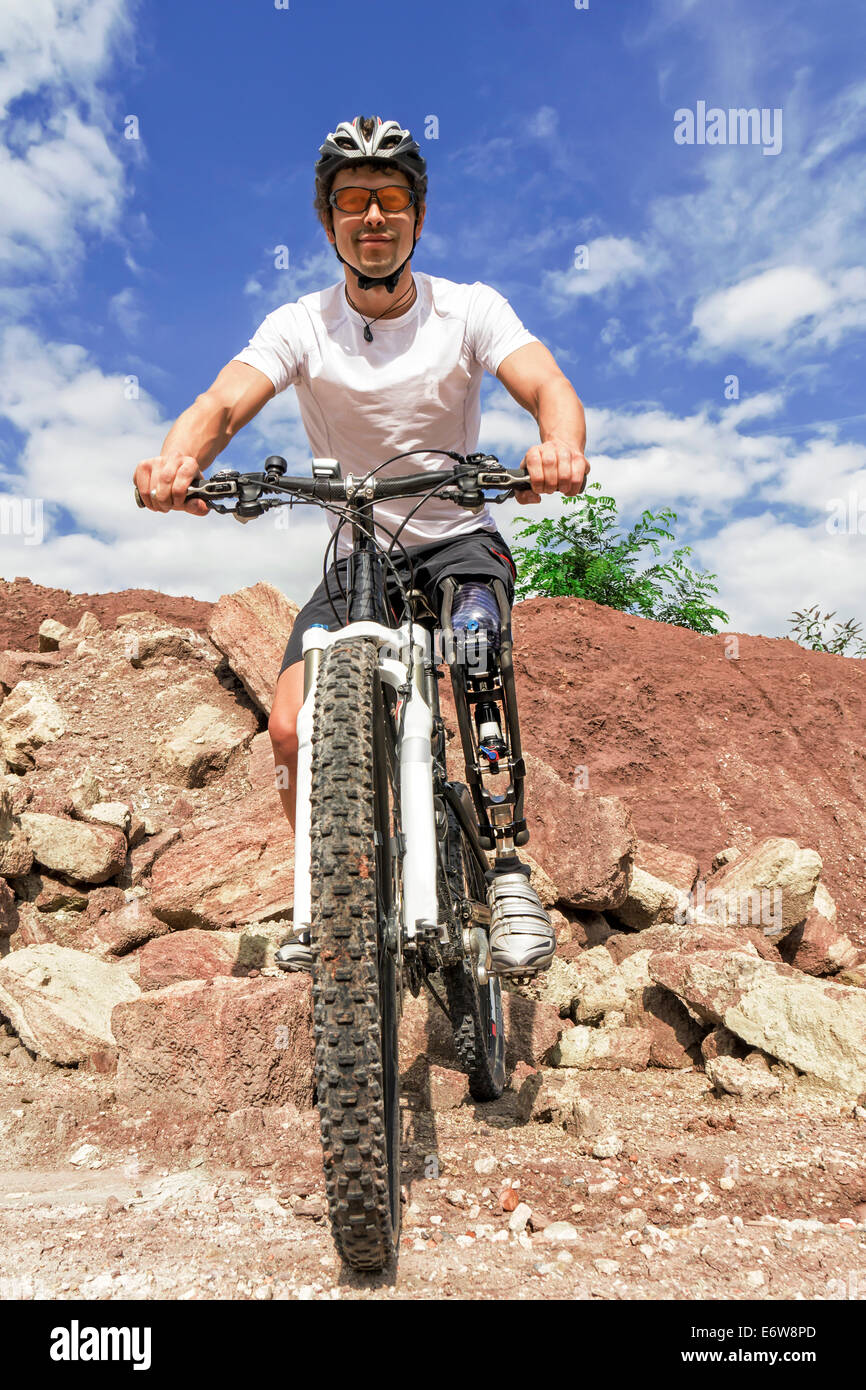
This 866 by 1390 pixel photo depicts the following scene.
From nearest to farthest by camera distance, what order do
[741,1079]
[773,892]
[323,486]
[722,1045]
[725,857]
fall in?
[323,486] → [741,1079] → [722,1045] → [773,892] → [725,857]

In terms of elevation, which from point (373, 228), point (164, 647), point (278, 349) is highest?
point (164, 647)

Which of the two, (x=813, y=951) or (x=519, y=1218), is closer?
(x=519, y=1218)

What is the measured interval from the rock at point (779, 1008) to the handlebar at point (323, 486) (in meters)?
2.72

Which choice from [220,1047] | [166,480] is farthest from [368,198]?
[220,1047]

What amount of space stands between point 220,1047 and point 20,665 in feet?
21.5

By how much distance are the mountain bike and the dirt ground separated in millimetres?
363

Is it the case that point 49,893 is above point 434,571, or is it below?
below

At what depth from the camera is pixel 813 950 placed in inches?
227

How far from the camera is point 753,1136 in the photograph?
324cm

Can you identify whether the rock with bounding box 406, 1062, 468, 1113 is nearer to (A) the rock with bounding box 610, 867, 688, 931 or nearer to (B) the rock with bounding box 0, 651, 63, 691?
(A) the rock with bounding box 610, 867, 688, 931

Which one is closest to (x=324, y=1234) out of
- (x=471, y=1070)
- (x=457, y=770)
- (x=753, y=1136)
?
(x=471, y=1070)

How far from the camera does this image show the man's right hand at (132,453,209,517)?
2.62 m

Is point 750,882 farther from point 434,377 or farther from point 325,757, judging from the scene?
point 325,757

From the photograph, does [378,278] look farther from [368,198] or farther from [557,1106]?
[557,1106]
